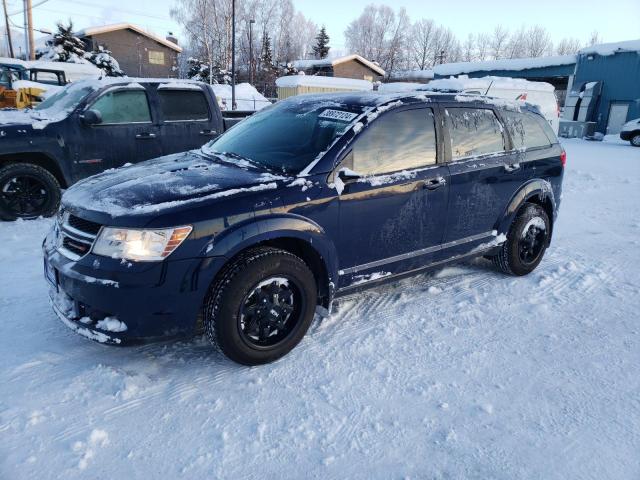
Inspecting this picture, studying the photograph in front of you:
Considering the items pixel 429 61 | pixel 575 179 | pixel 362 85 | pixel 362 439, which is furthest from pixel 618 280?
pixel 429 61

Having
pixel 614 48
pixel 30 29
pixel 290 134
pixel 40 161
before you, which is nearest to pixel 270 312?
pixel 290 134

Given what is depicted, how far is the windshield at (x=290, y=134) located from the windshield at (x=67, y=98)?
3.27m

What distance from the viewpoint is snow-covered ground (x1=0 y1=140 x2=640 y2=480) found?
227 cm

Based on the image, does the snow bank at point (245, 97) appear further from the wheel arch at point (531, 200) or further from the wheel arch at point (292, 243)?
the wheel arch at point (292, 243)

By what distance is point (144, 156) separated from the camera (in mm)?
6559

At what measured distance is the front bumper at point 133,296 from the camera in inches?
102

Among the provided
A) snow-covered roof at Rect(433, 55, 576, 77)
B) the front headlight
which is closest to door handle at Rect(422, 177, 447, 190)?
the front headlight

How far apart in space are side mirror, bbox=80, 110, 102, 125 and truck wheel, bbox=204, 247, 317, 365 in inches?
167

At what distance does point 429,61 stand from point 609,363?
8029 cm

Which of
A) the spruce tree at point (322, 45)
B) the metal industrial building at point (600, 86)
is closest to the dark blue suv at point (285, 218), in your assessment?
the metal industrial building at point (600, 86)

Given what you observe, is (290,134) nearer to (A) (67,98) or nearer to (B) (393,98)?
(B) (393,98)

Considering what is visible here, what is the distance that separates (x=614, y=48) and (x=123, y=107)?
27.1 meters

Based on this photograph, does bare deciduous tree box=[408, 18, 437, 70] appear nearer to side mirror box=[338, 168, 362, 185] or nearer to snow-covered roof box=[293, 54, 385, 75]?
snow-covered roof box=[293, 54, 385, 75]

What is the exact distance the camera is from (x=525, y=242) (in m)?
4.62
